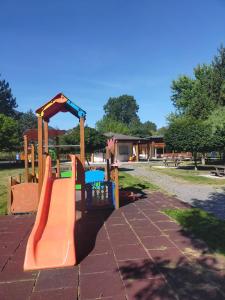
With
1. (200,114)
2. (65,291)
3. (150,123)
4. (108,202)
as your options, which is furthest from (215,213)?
(150,123)

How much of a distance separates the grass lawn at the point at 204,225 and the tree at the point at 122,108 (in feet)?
418

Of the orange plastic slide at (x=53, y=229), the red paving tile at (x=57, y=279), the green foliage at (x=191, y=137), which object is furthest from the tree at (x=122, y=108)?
the red paving tile at (x=57, y=279)

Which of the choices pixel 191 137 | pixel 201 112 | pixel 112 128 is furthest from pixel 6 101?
pixel 191 137

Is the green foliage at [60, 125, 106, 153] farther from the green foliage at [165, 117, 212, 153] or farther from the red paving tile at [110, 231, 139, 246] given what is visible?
the red paving tile at [110, 231, 139, 246]

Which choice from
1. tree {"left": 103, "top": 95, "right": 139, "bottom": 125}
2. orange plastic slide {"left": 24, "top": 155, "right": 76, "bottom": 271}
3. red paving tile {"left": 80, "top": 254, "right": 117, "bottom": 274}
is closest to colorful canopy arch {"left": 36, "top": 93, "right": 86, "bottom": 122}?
orange plastic slide {"left": 24, "top": 155, "right": 76, "bottom": 271}

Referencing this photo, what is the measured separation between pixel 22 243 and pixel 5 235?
28.2 inches

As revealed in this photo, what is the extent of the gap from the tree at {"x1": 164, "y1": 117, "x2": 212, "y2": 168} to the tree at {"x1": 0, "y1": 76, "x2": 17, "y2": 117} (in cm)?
6000

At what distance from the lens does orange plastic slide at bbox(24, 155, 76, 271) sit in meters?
4.51

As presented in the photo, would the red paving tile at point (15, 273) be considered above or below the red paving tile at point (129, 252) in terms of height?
below

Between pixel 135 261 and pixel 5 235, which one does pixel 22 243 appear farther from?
pixel 135 261

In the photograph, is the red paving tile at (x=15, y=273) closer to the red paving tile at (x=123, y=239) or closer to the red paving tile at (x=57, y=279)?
the red paving tile at (x=57, y=279)

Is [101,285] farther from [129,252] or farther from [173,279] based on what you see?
[129,252]

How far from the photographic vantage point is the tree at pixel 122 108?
13588cm

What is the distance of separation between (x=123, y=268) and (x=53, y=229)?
1.59 meters
